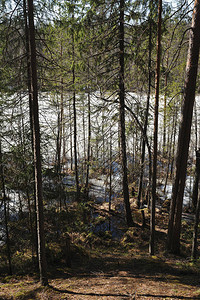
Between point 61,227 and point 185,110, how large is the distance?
314 inches

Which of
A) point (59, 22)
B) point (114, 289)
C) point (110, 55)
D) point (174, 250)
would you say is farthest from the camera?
point (110, 55)

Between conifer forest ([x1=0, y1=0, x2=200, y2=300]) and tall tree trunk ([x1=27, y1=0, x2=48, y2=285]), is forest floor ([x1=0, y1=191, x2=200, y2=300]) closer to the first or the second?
conifer forest ([x1=0, y1=0, x2=200, y2=300])

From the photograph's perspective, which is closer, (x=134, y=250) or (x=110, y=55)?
(x=110, y=55)

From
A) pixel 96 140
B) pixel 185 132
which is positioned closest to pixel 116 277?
pixel 96 140

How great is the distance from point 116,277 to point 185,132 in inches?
215

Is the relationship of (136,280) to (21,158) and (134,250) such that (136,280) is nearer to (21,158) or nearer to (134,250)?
(134,250)

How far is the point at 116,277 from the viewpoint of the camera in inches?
276

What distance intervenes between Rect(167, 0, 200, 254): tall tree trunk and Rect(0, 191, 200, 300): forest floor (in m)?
1.18

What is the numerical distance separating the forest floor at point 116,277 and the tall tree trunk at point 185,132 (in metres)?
1.18

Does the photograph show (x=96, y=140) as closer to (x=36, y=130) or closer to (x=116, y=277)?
(x=36, y=130)

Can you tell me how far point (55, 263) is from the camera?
27.6ft

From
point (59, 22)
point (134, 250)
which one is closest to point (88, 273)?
point (134, 250)

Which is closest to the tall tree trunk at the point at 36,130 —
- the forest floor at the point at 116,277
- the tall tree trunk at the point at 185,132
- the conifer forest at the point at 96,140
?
the conifer forest at the point at 96,140

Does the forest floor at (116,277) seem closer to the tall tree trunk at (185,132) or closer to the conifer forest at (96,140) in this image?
the conifer forest at (96,140)
